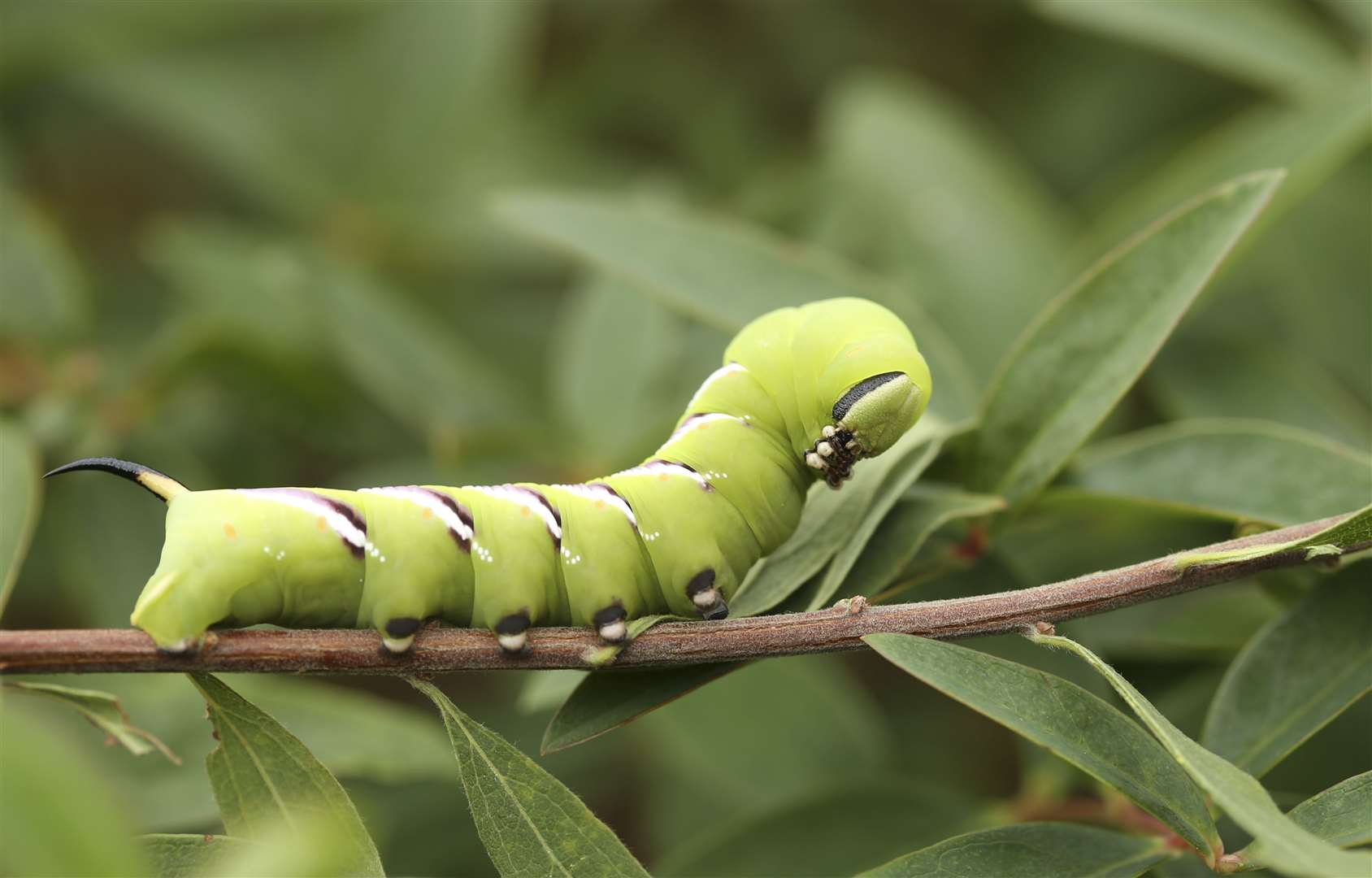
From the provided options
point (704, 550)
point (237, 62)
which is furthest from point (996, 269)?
point (237, 62)

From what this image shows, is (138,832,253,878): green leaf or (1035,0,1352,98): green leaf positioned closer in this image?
(138,832,253,878): green leaf

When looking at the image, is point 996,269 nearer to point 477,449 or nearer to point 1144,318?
point 1144,318

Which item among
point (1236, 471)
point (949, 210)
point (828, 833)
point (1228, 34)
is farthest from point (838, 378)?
point (1228, 34)

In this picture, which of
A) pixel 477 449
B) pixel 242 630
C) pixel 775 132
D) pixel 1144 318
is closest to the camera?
pixel 242 630

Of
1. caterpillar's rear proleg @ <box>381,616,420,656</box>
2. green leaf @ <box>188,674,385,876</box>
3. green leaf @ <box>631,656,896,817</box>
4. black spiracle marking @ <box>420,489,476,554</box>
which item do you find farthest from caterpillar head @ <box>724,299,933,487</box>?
green leaf @ <box>631,656,896,817</box>

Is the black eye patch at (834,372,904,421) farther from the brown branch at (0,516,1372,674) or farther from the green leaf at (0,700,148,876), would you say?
the green leaf at (0,700,148,876)

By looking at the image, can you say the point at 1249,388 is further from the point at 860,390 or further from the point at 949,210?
the point at 860,390
